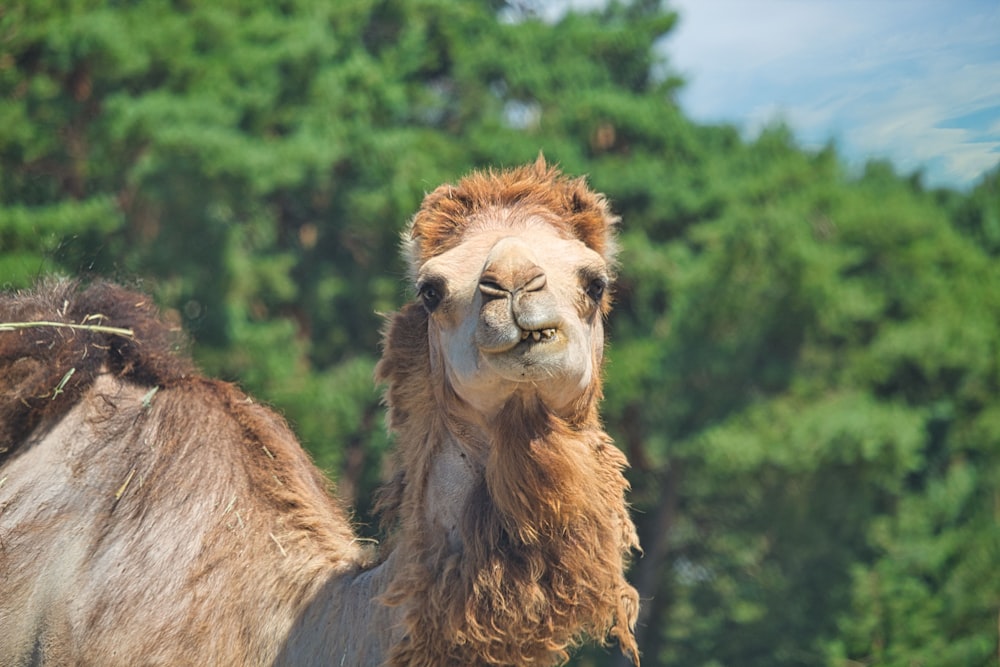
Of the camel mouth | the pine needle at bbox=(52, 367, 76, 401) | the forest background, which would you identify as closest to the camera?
the camel mouth

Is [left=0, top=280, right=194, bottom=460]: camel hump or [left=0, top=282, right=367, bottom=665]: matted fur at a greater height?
[left=0, top=280, right=194, bottom=460]: camel hump

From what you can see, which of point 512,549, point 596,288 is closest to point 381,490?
point 512,549

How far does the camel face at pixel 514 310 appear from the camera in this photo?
3199 millimetres

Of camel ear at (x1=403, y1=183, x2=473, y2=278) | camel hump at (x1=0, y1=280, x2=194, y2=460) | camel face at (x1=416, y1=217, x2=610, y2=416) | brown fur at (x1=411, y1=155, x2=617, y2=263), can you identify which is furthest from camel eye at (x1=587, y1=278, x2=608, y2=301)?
camel hump at (x1=0, y1=280, x2=194, y2=460)

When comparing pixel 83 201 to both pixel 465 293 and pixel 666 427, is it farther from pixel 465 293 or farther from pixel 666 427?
pixel 465 293

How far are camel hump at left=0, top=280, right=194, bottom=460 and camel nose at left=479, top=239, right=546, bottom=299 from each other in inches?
59.4

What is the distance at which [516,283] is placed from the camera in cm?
321

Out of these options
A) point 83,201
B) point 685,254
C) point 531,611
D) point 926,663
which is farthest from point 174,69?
point 531,611

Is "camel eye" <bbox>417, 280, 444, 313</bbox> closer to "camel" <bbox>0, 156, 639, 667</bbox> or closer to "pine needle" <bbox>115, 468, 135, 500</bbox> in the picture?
"camel" <bbox>0, 156, 639, 667</bbox>

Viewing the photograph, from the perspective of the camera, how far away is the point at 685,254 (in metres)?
15.6

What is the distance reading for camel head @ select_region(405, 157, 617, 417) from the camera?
321 cm

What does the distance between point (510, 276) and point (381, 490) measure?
1.09m

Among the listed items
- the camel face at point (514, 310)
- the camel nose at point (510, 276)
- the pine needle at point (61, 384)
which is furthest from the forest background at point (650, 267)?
the camel nose at point (510, 276)

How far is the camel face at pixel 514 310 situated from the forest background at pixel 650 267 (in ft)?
28.4
